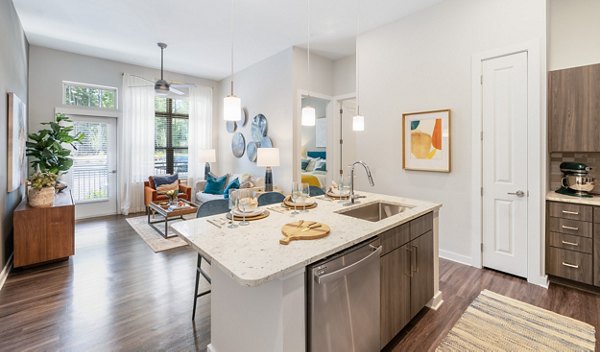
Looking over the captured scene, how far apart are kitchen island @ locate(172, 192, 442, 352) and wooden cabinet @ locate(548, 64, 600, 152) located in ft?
6.93

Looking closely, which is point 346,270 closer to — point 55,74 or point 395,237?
point 395,237

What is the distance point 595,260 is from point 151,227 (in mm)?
5717

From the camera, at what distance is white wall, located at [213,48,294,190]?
194 inches

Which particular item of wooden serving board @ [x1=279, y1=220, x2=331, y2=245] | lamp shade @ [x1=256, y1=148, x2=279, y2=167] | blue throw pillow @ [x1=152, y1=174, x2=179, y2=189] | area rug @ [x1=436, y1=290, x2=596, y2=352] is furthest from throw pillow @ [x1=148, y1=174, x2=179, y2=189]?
area rug @ [x1=436, y1=290, x2=596, y2=352]

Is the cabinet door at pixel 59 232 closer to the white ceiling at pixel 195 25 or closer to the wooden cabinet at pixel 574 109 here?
the white ceiling at pixel 195 25

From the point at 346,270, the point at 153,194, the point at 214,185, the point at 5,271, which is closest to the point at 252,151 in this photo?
the point at 214,185

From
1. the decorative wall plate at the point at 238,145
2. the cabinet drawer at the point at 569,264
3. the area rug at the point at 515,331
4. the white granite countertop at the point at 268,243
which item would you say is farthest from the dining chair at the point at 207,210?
the decorative wall plate at the point at 238,145

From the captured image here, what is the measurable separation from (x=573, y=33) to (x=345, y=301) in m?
3.63

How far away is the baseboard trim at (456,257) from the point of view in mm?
3194

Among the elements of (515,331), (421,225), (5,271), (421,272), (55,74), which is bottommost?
(515,331)

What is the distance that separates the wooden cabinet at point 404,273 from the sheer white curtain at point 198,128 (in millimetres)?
5565

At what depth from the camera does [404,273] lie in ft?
6.22

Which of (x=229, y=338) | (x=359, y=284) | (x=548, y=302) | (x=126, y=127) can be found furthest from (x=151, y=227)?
(x=548, y=302)

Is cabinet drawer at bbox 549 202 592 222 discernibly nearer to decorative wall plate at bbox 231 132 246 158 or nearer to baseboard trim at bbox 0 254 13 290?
decorative wall plate at bbox 231 132 246 158
